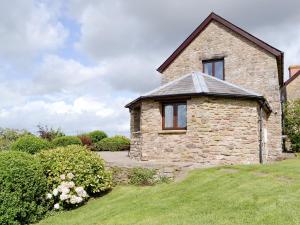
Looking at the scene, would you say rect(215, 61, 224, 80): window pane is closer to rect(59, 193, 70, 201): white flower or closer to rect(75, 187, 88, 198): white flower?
rect(75, 187, 88, 198): white flower

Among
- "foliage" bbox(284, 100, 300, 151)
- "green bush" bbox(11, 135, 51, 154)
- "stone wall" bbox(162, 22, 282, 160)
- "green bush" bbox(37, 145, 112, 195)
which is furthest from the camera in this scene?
"foliage" bbox(284, 100, 300, 151)

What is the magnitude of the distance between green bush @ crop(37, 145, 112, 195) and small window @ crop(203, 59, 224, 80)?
41.2 feet

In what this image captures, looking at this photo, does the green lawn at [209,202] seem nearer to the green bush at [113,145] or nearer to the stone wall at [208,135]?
the stone wall at [208,135]

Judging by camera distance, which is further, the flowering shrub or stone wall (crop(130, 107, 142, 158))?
stone wall (crop(130, 107, 142, 158))

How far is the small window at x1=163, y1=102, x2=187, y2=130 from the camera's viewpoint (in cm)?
1616

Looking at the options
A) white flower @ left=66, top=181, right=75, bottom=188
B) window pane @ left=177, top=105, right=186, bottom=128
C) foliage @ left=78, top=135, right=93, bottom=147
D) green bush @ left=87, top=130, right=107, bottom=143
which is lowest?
white flower @ left=66, top=181, right=75, bottom=188

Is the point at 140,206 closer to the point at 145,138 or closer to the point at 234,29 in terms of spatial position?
the point at 145,138

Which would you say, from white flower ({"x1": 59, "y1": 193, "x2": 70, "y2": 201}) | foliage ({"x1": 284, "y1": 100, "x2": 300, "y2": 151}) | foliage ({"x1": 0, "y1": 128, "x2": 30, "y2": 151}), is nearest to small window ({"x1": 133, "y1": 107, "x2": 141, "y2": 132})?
white flower ({"x1": 59, "y1": 193, "x2": 70, "y2": 201})

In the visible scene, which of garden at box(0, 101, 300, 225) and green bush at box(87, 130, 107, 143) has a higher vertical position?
green bush at box(87, 130, 107, 143)

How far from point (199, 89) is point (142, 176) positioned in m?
5.02

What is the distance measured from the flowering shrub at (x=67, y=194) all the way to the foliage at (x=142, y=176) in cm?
201

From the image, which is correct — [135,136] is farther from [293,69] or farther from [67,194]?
[293,69]

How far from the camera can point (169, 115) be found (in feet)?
54.2

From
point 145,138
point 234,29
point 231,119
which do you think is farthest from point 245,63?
point 145,138
